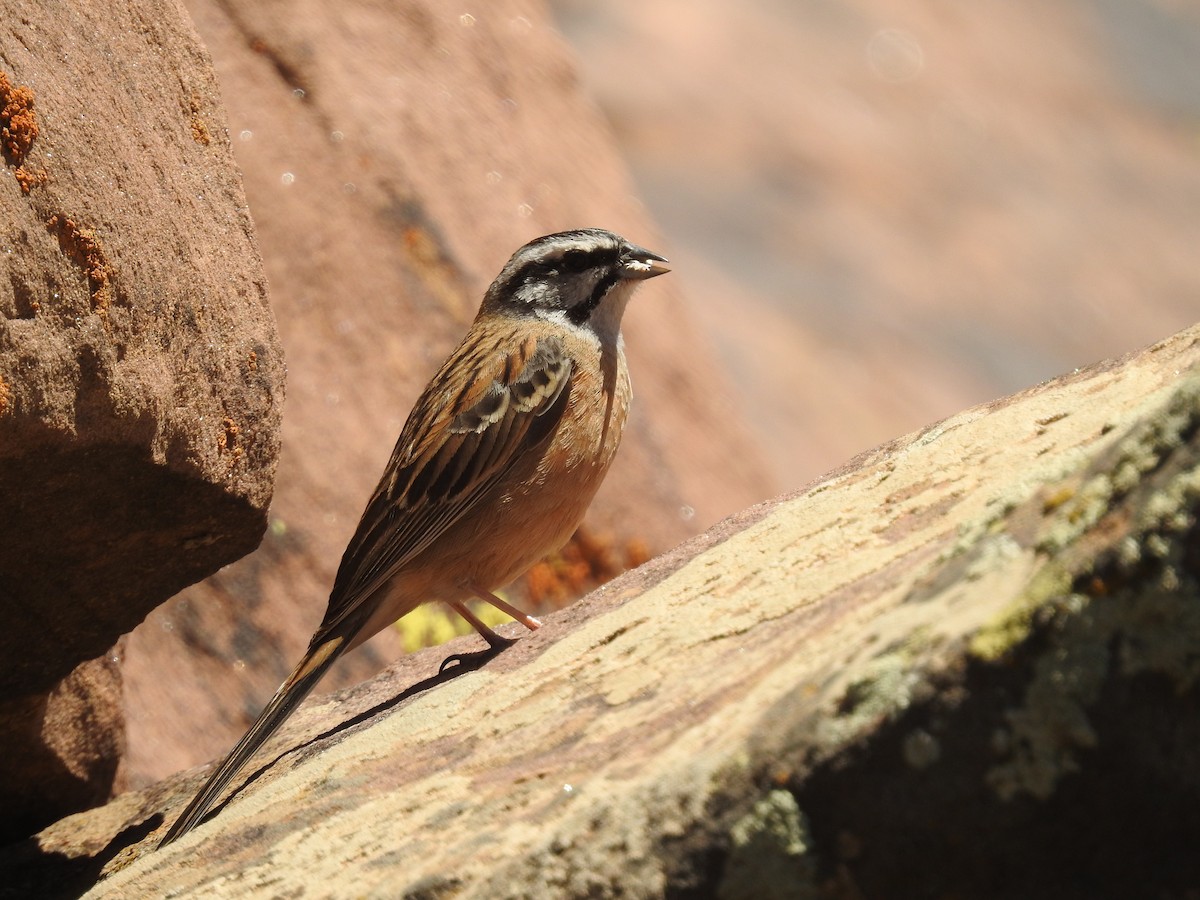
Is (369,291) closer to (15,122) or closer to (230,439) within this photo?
(230,439)

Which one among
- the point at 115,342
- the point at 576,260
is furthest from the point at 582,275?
the point at 115,342

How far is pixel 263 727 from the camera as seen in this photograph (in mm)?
4629

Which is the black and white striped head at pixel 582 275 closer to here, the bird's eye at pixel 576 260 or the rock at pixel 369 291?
the bird's eye at pixel 576 260

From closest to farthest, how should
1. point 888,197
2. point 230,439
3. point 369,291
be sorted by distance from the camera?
point 230,439
point 369,291
point 888,197

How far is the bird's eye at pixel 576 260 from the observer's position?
6.20m

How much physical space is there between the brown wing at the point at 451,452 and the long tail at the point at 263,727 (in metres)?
0.17

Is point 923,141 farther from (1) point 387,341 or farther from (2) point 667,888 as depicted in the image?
(2) point 667,888

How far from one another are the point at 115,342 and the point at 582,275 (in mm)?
2628

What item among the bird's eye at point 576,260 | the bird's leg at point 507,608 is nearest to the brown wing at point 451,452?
the bird's leg at point 507,608

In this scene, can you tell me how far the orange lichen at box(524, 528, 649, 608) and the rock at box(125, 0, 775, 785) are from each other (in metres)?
0.05

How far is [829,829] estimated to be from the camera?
2418 millimetres

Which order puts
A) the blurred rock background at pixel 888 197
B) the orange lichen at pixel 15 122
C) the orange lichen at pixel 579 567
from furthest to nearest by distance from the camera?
the blurred rock background at pixel 888 197 < the orange lichen at pixel 579 567 < the orange lichen at pixel 15 122

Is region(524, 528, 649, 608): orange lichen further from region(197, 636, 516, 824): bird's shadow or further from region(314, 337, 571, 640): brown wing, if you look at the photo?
region(197, 636, 516, 824): bird's shadow

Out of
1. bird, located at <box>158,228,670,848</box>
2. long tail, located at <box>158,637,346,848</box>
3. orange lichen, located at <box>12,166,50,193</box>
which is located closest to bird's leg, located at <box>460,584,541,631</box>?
bird, located at <box>158,228,670,848</box>
